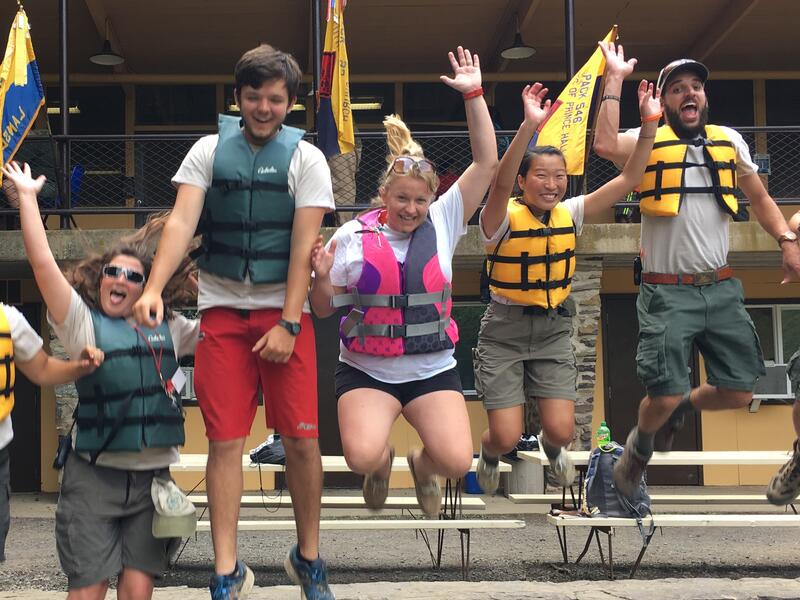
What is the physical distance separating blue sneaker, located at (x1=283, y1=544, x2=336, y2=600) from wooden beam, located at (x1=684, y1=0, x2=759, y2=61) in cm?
1066

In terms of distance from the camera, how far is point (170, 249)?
13.0ft

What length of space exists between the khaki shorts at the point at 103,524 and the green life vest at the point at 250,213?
0.94m

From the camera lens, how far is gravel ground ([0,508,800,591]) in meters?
8.30

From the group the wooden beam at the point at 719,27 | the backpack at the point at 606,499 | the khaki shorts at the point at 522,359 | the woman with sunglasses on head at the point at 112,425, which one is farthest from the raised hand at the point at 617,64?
the wooden beam at the point at 719,27

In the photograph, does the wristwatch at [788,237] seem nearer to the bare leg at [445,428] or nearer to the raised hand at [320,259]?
the bare leg at [445,428]

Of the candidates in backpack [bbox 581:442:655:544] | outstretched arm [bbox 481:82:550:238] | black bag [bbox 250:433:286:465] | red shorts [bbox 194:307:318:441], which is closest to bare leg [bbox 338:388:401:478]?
red shorts [bbox 194:307:318:441]

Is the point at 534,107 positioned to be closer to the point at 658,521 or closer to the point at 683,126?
the point at 683,126

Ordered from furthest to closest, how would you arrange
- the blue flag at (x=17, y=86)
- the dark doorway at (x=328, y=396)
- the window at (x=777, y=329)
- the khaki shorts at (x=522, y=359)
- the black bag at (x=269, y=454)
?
the window at (x=777, y=329) < the dark doorway at (x=328, y=396) < the blue flag at (x=17, y=86) < the black bag at (x=269, y=454) < the khaki shorts at (x=522, y=359)

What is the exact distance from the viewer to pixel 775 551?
31.8 ft

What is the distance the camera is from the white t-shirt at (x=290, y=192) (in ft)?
13.5

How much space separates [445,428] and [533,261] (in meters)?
1.19

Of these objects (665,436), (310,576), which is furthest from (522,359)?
(310,576)

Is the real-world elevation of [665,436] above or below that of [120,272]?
below

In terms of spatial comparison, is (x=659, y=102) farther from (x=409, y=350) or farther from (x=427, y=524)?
(x=427, y=524)
